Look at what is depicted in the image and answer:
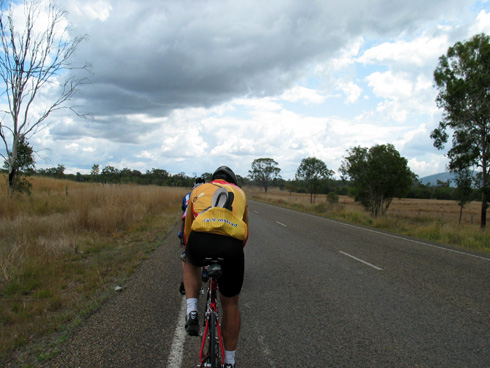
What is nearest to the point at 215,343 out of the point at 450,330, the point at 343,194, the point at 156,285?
the point at 450,330

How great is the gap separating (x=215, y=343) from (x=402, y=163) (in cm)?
3838

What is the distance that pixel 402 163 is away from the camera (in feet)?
120

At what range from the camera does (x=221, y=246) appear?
2.57m

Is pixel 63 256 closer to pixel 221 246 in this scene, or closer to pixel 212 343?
pixel 212 343

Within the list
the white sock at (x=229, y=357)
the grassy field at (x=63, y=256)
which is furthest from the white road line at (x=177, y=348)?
the grassy field at (x=63, y=256)

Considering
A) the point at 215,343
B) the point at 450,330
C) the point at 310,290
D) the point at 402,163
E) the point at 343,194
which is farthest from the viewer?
the point at 343,194

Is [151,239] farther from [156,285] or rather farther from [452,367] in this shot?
[452,367]

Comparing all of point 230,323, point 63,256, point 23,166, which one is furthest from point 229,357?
point 23,166

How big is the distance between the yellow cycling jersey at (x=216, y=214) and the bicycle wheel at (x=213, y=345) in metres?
0.67

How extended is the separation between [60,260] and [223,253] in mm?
5781

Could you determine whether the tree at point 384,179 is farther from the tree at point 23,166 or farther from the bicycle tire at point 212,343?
the bicycle tire at point 212,343

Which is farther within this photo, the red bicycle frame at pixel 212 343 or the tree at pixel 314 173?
the tree at pixel 314 173

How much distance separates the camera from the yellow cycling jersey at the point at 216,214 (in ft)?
8.47

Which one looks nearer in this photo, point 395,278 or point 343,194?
point 395,278
